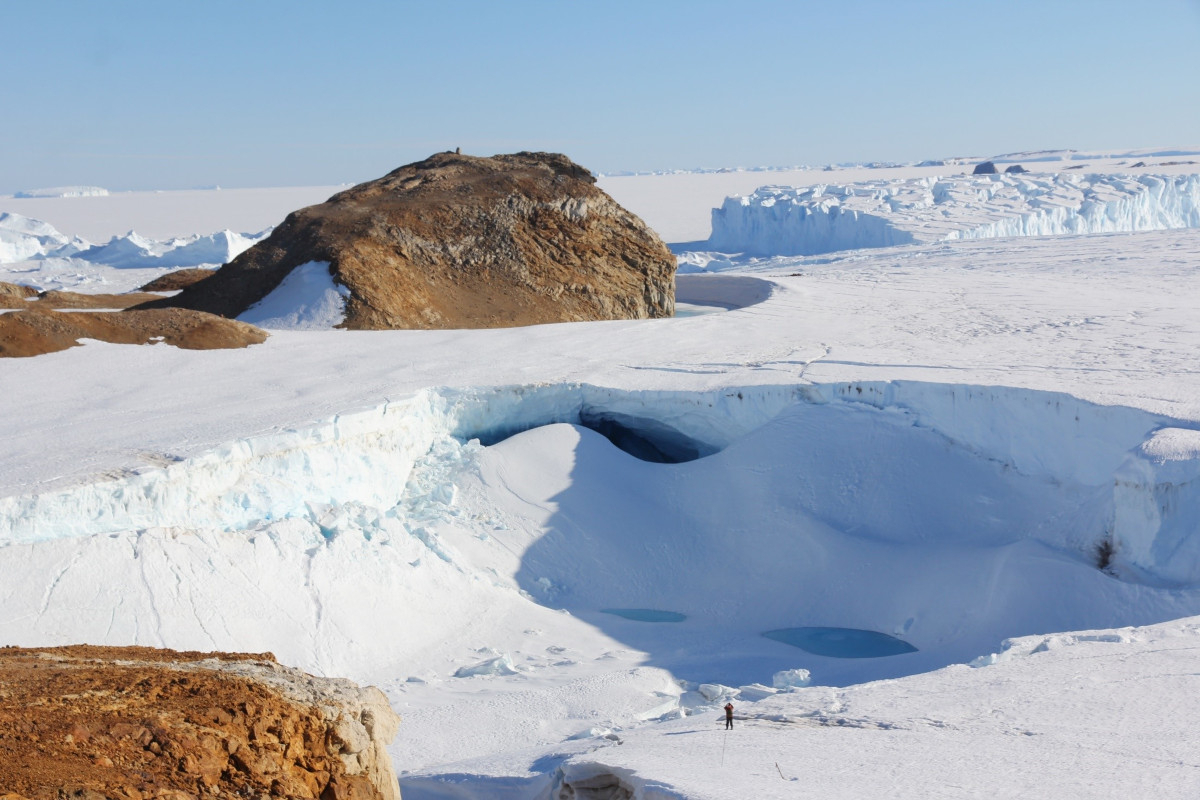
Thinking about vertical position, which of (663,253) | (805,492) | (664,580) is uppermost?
(663,253)

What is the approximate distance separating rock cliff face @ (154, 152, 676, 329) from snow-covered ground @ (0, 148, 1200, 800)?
3774 millimetres

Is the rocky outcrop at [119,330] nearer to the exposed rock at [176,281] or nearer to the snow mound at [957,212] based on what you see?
the exposed rock at [176,281]

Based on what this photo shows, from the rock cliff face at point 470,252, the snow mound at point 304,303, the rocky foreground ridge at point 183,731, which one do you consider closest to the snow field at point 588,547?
the rocky foreground ridge at point 183,731

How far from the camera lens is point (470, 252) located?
18.5 m

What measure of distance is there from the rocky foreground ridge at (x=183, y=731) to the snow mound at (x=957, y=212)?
2809 cm

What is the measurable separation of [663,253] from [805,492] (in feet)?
36.1

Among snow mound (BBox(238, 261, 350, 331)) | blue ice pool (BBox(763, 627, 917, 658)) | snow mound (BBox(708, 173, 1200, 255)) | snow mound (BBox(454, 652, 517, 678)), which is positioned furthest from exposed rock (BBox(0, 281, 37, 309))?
snow mound (BBox(708, 173, 1200, 255))

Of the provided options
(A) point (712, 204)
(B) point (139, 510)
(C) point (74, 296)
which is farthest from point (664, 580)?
(A) point (712, 204)

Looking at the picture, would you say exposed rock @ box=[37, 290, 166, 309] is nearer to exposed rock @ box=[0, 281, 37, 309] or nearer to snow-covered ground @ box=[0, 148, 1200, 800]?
exposed rock @ box=[0, 281, 37, 309]

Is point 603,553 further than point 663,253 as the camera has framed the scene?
No

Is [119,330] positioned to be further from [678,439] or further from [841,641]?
[841,641]

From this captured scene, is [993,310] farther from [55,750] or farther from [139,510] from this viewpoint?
[55,750]

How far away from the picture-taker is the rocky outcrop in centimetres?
1217

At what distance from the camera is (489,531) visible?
1016 cm
